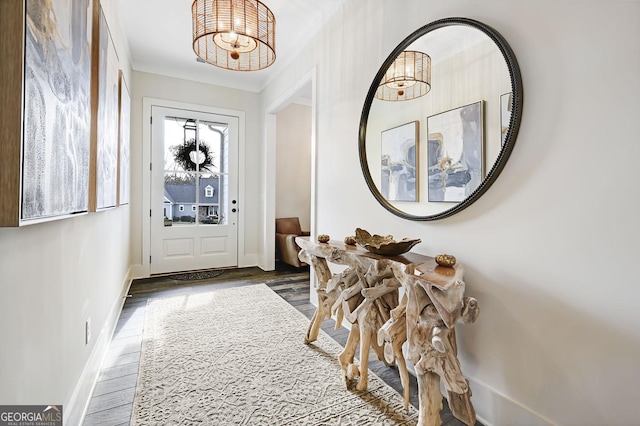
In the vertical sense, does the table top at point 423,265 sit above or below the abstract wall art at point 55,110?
below

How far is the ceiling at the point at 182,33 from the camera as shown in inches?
102

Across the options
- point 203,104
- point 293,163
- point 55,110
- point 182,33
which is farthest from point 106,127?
point 293,163

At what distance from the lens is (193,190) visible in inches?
157

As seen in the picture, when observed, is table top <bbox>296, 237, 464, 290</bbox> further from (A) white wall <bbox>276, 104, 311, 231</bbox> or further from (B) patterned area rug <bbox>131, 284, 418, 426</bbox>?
(A) white wall <bbox>276, 104, 311, 231</bbox>

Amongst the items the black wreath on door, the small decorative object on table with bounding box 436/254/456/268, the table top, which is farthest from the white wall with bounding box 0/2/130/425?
the black wreath on door

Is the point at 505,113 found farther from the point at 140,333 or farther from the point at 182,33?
the point at 182,33

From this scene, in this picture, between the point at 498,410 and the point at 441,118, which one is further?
the point at 441,118

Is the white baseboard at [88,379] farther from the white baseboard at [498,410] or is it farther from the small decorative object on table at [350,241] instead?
the white baseboard at [498,410]

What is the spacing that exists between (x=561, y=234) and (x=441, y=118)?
82cm

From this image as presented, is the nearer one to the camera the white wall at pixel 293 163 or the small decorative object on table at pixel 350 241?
the small decorative object on table at pixel 350 241

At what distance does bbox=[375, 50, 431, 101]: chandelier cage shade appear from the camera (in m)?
1.70

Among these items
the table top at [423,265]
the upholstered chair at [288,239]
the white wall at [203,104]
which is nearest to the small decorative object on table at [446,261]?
the table top at [423,265]

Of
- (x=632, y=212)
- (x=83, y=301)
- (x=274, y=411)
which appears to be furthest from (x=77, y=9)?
(x=632, y=212)

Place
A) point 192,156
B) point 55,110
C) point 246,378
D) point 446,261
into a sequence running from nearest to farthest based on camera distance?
point 55,110, point 446,261, point 246,378, point 192,156
